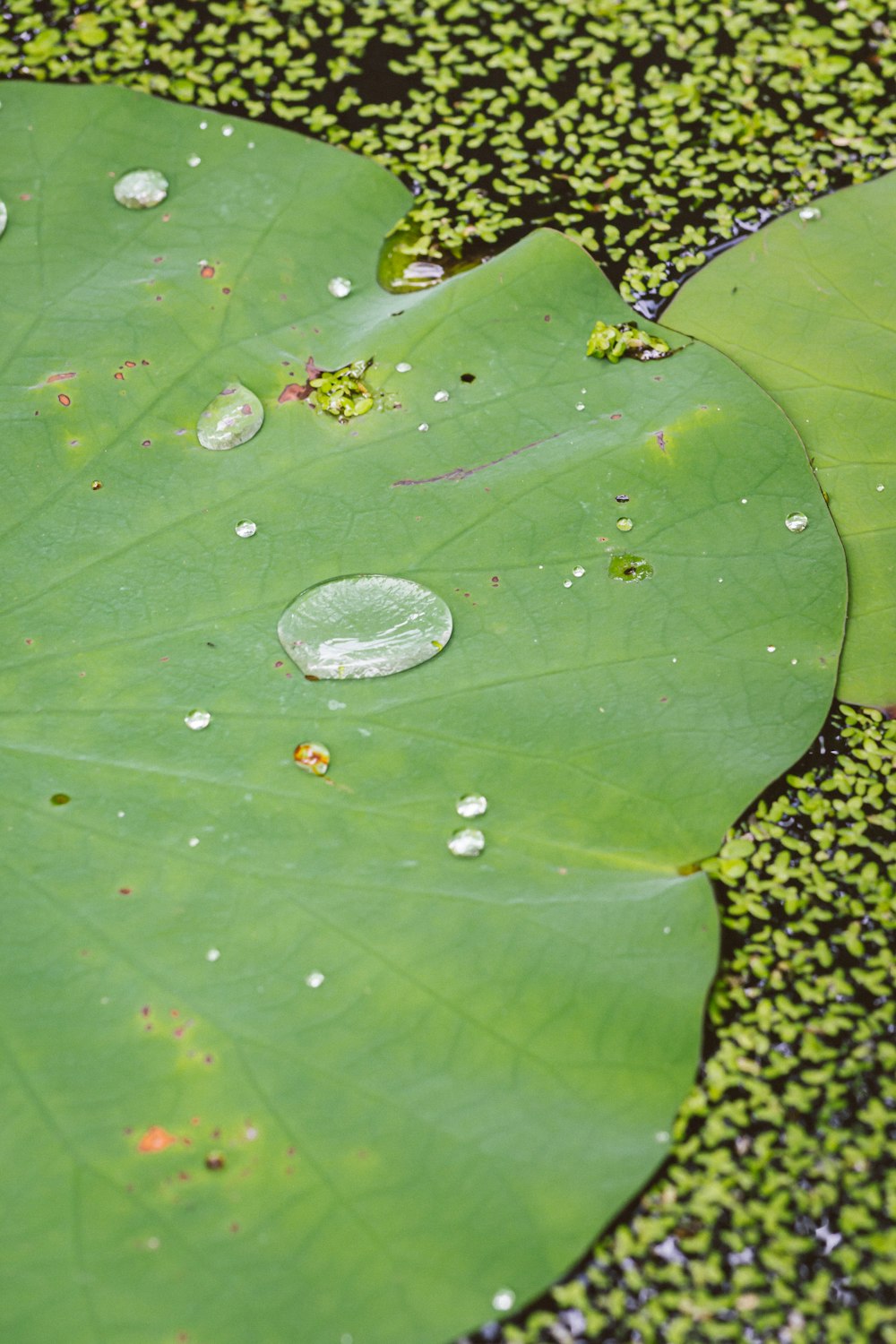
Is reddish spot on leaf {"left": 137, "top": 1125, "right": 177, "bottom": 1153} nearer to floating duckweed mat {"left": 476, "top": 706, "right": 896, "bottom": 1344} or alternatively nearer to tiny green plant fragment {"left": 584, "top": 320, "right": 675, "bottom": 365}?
floating duckweed mat {"left": 476, "top": 706, "right": 896, "bottom": 1344}

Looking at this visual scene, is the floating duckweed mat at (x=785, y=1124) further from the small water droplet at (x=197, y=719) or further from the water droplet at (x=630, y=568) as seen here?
the small water droplet at (x=197, y=719)

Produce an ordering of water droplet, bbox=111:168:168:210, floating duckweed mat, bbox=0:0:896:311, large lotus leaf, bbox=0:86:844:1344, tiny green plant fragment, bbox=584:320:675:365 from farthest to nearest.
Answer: floating duckweed mat, bbox=0:0:896:311, water droplet, bbox=111:168:168:210, tiny green plant fragment, bbox=584:320:675:365, large lotus leaf, bbox=0:86:844:1344

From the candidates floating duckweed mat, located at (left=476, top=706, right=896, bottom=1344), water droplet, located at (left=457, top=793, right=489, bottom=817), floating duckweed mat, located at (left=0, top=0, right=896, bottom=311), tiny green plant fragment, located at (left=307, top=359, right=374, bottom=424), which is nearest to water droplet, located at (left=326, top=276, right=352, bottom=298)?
tiny green plant fragment, located at (left=307, top=359, right=374, bottom=424)

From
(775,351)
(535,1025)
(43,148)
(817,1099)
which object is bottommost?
(817,1099)

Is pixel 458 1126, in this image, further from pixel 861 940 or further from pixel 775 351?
pixel 775 351

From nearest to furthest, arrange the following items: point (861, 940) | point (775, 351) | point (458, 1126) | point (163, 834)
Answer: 1. point (458, 1126)
2. point (163, 834)
3. point (861, 940)
4. point (775, 351)

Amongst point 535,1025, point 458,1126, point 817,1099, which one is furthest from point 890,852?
point 458,1126
